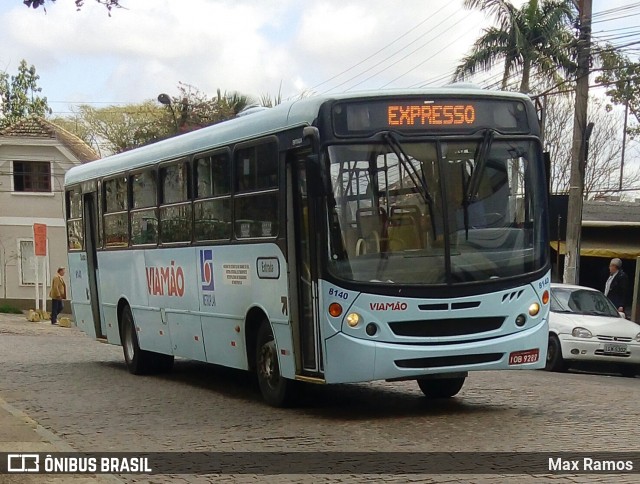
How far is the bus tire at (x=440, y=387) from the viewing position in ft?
40.8

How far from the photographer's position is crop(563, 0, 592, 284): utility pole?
22.5 m

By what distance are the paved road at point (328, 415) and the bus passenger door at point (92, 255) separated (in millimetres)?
1582

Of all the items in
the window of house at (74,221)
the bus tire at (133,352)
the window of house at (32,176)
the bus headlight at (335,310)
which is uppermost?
the window of house at (32,176)

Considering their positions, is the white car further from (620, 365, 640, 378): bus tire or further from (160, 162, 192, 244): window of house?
(160, 162, 192, 244): window of house

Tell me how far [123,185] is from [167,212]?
2.21 meters

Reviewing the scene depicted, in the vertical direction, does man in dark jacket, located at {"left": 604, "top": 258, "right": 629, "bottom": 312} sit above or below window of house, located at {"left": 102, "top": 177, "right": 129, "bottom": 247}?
below

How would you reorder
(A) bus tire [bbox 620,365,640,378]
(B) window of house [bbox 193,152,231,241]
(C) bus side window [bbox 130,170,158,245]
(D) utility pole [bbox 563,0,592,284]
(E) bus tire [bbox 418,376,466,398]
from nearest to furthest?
(E) bus tire [bbox 418,376,466,398] < (B) window of house [bbox 193,152,231,241] < (C) bus side window [bbox 130,170,158,245] < (A) bus tire [bbox 620,365,640,378] < (D) utility pole [bbox 563,0,592,284]

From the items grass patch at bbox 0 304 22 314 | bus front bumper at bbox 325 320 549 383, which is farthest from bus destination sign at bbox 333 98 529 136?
grass patch at bbox 0 304 22 314

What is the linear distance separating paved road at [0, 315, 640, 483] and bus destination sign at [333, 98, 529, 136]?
2.83 m

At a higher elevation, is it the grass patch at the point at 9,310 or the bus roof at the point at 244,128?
the bus roof at the point at 244,128

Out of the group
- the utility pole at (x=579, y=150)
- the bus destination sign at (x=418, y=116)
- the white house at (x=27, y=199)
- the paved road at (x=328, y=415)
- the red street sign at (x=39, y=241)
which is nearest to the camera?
the paved road at (x=328, y=415)

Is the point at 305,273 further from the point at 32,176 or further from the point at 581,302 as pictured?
the point at 32,176

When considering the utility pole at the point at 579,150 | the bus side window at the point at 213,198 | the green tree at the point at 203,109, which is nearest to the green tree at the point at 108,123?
the green tree at the point at 203,109

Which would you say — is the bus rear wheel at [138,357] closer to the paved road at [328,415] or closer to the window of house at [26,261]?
the paved road at [328,415]
